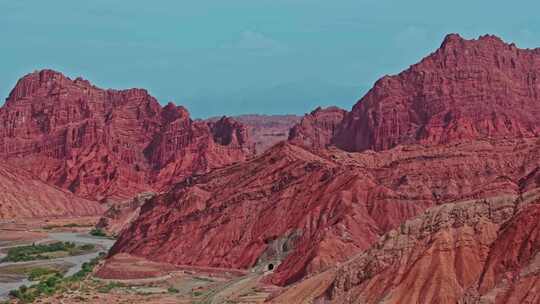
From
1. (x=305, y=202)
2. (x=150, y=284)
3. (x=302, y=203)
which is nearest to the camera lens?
(x=150, y=284)

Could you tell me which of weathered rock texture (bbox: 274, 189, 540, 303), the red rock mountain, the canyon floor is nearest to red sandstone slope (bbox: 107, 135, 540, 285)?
the red rock mountain

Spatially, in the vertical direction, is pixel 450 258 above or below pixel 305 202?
below

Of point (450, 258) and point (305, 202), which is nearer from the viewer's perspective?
point (450, 258)

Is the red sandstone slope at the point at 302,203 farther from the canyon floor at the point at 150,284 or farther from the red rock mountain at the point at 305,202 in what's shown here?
the canyon floor at the point at 150,284

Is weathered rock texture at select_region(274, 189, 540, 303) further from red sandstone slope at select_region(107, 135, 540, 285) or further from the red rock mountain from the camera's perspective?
red sandstone slope at select_region(107, 135, 540, 285)

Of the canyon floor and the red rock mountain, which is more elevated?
the red rock mountain

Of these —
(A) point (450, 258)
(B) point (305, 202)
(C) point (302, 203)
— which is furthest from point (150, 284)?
(A) point (450, 258)

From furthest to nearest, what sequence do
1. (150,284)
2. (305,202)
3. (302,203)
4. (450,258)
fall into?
(302,203) → (305,202) → (150,284) → (450,258)

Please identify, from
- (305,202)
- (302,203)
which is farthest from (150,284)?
(305,202)

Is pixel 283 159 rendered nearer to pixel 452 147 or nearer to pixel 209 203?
pixel 209 203

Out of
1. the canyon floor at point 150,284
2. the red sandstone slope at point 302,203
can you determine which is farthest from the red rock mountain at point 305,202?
the canyon floor at point 150,284

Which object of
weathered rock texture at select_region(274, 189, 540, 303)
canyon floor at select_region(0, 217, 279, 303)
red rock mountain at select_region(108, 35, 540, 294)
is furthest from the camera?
red rock mountain at select_region(108, 35, 540, 294)

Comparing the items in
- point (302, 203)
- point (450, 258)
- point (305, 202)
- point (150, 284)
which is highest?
point (305, 202)

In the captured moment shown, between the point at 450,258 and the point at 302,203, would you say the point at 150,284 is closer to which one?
the point at 302,203
